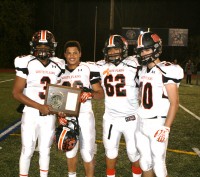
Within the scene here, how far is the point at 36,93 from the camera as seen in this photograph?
14.1 feet

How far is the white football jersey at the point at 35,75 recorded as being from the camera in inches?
167

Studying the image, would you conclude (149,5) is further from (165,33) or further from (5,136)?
(5,136)

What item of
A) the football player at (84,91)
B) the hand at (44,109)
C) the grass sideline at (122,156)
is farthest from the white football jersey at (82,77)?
the grass sideline at (122,156)

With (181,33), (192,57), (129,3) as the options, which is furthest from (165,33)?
(129,3)

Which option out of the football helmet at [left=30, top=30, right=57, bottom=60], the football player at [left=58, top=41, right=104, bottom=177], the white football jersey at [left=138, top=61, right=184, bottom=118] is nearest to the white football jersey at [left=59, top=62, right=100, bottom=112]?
the football player at [left=58, top=41, right=104, bottom=177]

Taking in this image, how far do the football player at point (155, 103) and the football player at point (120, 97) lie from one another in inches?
13.1

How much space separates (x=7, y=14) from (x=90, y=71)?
127 feet

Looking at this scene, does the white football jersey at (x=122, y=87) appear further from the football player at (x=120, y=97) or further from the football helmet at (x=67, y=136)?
the football helmet at (x=67, y=136)

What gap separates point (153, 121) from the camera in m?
3.97

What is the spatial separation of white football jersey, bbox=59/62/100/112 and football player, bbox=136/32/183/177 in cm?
72

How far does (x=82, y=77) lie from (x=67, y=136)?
840 millimetres

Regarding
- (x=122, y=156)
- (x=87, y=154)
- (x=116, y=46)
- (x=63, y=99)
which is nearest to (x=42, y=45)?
(x=63, y=99)

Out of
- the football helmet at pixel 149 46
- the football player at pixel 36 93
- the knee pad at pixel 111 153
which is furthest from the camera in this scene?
the knee pad at pixel 111 153

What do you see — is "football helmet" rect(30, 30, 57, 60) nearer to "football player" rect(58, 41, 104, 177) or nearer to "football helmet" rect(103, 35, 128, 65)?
"football player" rect(58, 41, 104, 177)
